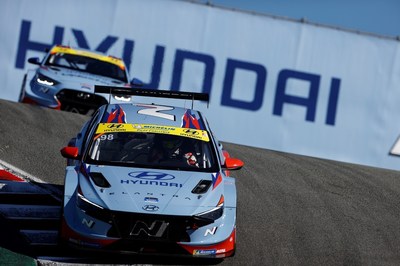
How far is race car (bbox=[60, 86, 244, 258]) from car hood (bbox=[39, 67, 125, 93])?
6.63 meters

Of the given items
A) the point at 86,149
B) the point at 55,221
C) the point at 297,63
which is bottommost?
the point at 55,221

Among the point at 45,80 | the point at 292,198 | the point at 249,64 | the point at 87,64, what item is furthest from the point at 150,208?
the point at 249,64

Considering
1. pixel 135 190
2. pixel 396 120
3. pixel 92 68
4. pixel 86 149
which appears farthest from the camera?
pixel 396 120

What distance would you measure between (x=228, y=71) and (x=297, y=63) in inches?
54.5

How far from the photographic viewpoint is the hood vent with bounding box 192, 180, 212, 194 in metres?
10.5

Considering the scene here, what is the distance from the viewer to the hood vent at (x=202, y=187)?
10508 mm

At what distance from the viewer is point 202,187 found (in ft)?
34.8

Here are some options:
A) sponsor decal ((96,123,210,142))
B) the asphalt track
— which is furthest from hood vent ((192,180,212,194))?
sponsor decal ((96,123,210,142))

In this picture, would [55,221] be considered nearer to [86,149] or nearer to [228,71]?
[86,149]

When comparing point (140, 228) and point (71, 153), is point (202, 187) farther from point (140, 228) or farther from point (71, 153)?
point (71, 153)

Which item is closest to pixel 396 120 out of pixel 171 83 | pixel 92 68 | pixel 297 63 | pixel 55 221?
pixel 297 63

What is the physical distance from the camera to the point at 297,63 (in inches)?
837

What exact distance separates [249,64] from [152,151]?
1031cm

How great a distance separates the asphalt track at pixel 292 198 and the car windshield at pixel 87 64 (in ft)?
5.51
